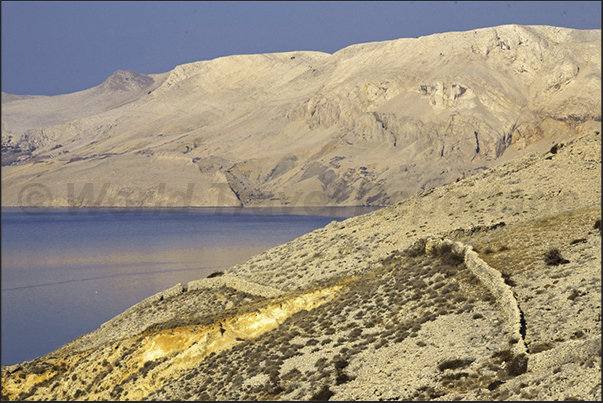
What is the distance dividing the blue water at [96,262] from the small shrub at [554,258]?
20.4m

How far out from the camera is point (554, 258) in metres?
16.9

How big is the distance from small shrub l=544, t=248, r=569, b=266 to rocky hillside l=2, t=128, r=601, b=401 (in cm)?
4

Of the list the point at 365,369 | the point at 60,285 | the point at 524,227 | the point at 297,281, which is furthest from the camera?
the point at 60,285

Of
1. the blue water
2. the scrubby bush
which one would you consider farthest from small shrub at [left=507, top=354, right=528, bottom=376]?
the blue water

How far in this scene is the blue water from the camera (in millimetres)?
38438

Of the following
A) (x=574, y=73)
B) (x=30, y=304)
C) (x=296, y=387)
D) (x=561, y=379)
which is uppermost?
(x=574, y=73)

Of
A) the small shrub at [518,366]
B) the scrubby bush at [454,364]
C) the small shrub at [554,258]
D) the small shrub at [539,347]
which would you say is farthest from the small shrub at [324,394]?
the small shrub at [554,258]

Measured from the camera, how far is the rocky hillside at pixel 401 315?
499 inches

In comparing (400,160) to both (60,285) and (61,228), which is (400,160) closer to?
(61,228)

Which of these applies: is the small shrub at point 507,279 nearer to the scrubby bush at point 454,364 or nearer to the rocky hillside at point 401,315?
the rocky hillside at point 401,315

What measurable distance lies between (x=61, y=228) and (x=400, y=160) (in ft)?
274

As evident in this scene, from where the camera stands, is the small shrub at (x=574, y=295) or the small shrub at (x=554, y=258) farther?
the small shrub at (x=554, y=258)

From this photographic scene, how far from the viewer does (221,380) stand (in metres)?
17.4

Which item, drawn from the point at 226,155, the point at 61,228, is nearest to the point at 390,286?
the point at 61,228
